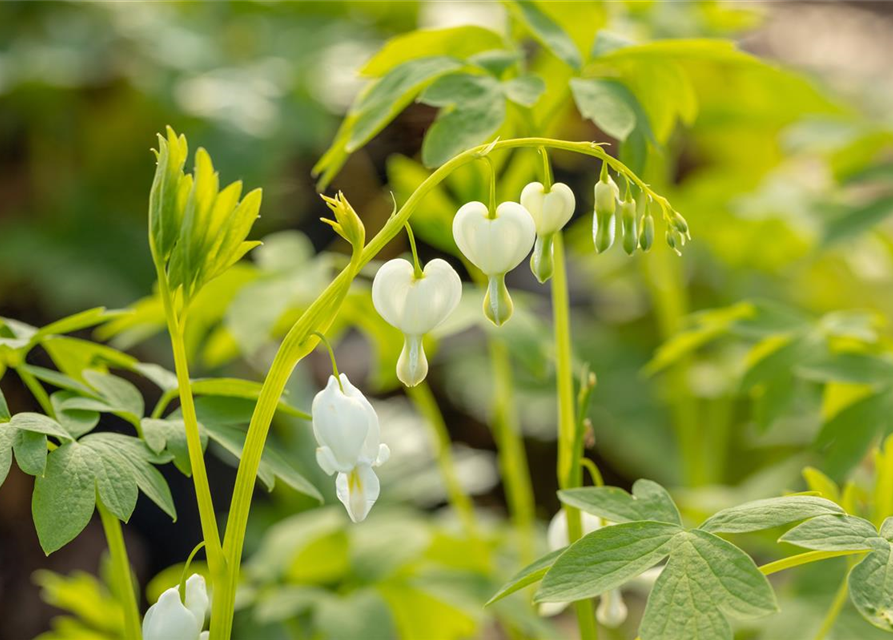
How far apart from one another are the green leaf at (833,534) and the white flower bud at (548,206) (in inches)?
12.3

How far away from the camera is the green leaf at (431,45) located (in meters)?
1.14

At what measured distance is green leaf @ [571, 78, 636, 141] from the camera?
0.96 metres

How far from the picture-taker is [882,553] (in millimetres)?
755

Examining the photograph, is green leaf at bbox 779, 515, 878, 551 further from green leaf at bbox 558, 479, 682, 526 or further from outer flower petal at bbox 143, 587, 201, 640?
outer flower petal at bbox 143, 587, 201, 640

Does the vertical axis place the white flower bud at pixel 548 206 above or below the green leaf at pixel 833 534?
above

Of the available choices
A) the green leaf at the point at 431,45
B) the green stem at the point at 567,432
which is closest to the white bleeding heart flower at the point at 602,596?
the green stem at the point at 567,432

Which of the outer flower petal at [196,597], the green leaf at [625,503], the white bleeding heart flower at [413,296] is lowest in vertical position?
the outer flower petal at [196,597]

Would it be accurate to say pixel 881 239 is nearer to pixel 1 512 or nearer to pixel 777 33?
pixel 1 512

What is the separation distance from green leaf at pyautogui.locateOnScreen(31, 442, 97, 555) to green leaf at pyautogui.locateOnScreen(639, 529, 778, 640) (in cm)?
46

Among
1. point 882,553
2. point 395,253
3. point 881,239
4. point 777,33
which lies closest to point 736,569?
point 882,553

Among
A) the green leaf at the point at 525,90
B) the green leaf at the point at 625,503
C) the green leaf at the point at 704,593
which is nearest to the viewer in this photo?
the green leaf at the point at 704,593

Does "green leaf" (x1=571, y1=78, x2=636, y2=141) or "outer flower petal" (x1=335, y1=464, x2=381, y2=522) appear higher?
"green leaf" (x1=571, y1=78, x2=636, y2=141)

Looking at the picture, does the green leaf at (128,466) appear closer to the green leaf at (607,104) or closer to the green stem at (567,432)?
the green stem at (567,432)

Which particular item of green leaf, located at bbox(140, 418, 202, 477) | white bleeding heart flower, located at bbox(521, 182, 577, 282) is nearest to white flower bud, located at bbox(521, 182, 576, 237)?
white bleeding heart flower, located at bbox(521, 182, 577, 282)
